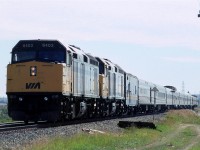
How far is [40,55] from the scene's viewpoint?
2667cm

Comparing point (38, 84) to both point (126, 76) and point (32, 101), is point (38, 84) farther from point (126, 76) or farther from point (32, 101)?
point (126, 76)

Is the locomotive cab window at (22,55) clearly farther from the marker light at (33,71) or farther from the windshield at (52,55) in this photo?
the marker light at (33,71)

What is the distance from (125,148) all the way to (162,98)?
191 ft

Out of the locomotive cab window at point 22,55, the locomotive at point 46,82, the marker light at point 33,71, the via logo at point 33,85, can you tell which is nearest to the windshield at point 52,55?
the locomotive at point 46,82

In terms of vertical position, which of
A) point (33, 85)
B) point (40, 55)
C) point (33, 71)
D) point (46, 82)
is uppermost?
point (40, 55)

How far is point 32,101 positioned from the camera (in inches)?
1011

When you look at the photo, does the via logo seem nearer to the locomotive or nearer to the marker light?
the locomotive

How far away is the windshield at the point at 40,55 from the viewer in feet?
87.2

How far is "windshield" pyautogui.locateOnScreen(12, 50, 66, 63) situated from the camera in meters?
26.6

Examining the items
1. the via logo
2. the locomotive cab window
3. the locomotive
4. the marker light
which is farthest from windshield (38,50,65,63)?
the via logo

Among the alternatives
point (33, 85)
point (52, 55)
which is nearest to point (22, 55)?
point (52, 55)

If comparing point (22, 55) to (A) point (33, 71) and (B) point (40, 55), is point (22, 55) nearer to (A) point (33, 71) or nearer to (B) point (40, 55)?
(B) point (40, 55)

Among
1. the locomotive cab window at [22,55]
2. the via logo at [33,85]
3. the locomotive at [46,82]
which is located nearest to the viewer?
the locomotive at [46,82]

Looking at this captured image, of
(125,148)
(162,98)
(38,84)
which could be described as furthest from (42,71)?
(162,98)
